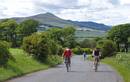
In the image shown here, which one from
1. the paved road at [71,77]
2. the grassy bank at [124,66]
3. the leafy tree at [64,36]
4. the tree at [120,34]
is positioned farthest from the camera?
the leafy tree at [64,36]

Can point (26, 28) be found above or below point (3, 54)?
below

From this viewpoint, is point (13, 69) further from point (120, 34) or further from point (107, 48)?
point (120, 34)

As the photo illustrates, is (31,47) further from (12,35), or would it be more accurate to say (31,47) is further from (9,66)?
(12,35)

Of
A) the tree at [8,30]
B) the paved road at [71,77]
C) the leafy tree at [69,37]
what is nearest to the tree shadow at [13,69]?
the paved road at [71,77]

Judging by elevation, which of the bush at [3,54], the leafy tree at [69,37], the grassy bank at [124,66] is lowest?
the leafy tree at [69,37]

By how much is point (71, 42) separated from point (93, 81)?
5489 inches

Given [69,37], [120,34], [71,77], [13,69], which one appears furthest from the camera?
[69,37]

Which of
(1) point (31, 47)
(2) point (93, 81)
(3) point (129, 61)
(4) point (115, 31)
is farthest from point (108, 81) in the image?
(4) point (115, 31)

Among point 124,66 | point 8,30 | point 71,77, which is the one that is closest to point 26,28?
point 8,30

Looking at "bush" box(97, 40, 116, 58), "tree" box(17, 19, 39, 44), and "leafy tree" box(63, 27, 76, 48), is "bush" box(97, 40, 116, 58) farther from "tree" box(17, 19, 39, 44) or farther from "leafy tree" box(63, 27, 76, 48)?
"tree" box(17, 19, 39, 44)

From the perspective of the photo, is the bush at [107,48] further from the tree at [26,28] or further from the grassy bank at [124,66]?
the tree at [26,28]

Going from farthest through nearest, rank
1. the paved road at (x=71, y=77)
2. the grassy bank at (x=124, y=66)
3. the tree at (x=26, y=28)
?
1. the tree at (x=26, y=28)
2. the grassy bank at (x=124, y=66)
3. the paved road at (x=71, y=77)

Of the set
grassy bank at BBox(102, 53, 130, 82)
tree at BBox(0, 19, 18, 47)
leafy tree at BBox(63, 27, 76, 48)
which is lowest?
leafy tree at BBox(63, 27, 76, 48)

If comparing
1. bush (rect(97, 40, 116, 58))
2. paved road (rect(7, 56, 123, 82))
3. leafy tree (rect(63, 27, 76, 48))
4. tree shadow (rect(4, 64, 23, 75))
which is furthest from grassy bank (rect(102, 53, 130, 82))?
leafy tree (rect(63, 27, 76, 48))
